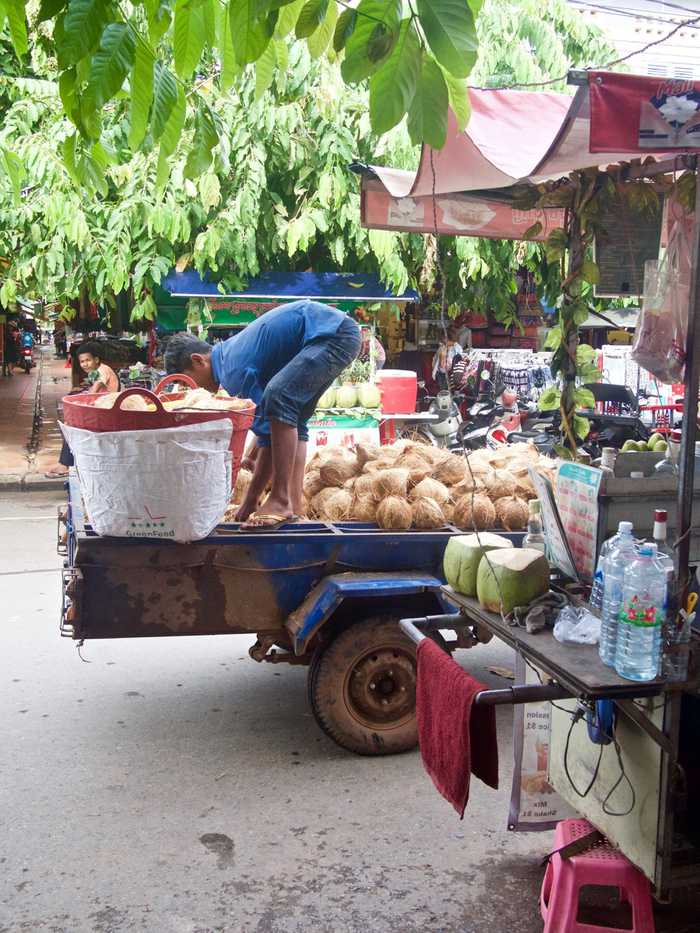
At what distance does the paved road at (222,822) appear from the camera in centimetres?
329

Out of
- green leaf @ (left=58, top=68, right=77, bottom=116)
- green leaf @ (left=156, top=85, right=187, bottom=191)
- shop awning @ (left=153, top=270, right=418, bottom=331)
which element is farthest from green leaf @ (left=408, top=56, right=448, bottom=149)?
shop awning @ (left=153, top=270, right=418, bottom=331)

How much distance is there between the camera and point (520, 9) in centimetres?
1190

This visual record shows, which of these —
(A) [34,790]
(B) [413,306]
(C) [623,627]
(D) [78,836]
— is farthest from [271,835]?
(B) [413,306]

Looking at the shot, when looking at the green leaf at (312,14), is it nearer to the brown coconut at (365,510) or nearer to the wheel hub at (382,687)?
the brown coconut at (365,510)

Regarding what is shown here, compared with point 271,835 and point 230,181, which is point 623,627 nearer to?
point 271,835

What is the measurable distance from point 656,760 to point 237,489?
120 inches

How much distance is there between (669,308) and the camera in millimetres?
3135

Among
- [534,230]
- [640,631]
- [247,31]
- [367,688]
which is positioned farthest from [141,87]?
[367,688]

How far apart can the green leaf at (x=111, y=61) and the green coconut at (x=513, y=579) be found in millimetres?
1715

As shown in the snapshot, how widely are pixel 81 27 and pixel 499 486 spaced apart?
3.18 metres

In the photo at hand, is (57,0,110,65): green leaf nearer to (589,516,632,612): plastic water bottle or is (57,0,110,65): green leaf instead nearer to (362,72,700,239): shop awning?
(362,72,700,239): shop awning

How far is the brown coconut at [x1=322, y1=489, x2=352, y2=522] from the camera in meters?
4.85

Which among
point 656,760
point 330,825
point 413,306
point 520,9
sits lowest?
point 330,825

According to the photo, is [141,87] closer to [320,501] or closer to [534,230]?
[534,230]
